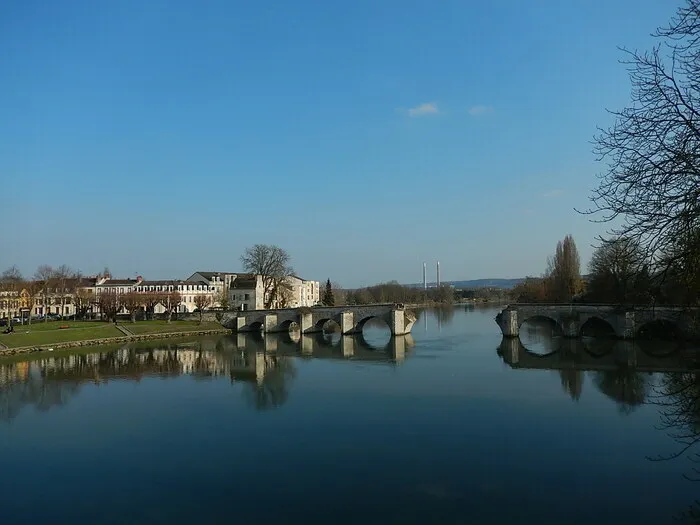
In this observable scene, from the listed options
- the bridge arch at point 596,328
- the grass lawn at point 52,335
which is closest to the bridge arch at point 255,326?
the grass lawn at point 52,335

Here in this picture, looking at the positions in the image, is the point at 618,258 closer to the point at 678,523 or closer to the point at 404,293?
the point at 678,523

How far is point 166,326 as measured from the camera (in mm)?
50875

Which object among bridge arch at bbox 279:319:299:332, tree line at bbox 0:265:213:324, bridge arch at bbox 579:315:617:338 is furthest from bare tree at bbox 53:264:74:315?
bridge arch at bbox 579:315:617:338

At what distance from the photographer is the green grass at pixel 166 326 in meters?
47.9

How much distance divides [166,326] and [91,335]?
9.21m

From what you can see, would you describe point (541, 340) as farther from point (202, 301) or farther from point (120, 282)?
point (120, 282)

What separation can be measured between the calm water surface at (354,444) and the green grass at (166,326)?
19.6 m

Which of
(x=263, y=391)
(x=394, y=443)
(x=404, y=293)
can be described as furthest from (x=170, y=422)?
(x=404, y=293)

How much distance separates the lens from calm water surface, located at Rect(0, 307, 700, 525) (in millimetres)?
10391

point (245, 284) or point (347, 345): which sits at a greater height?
point (245, 284)

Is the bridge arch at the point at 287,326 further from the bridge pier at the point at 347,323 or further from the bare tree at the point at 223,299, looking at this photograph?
the bare tree at the point at 223,299

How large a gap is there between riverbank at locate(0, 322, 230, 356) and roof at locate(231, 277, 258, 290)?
41.5 ft

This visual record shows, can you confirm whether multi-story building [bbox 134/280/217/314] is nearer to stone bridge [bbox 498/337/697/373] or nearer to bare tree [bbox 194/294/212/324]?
bare tree [bbox 194/294/212/324]

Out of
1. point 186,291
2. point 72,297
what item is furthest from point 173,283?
point 72,297
